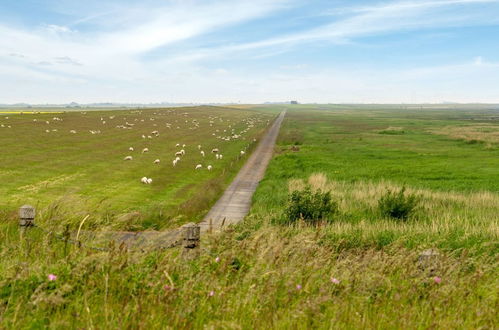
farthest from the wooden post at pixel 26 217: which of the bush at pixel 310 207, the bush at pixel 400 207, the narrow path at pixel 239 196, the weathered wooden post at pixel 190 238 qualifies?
the bush at pixel 400 207

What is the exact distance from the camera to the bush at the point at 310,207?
1995 cm

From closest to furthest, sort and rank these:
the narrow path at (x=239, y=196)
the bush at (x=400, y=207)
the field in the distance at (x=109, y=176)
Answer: the bush at (x=400, y=207) < the narrow path at (x=239, y=196) < the field in the distance at (x=109, y=176)

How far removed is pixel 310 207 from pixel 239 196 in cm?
969

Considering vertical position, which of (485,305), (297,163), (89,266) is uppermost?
(89,266)

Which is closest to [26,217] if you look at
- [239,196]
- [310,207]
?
[310,207]

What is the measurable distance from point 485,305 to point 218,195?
24173 mm

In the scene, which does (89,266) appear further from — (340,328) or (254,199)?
(254,199)

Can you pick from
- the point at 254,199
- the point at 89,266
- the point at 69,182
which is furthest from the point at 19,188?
the point at 89,266

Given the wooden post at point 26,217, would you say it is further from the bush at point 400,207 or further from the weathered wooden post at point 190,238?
the bush at point 400,207

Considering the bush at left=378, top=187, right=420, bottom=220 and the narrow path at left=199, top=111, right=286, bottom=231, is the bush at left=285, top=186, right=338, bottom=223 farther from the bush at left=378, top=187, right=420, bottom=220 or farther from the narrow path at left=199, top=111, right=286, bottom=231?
the narrow path at left=199, top=111, right=286, bottom=231

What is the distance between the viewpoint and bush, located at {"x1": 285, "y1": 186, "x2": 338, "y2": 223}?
20.0 m

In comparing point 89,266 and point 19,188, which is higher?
point 89,266

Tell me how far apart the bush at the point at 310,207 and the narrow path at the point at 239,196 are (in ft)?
10.2

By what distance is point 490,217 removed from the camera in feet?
66.4
